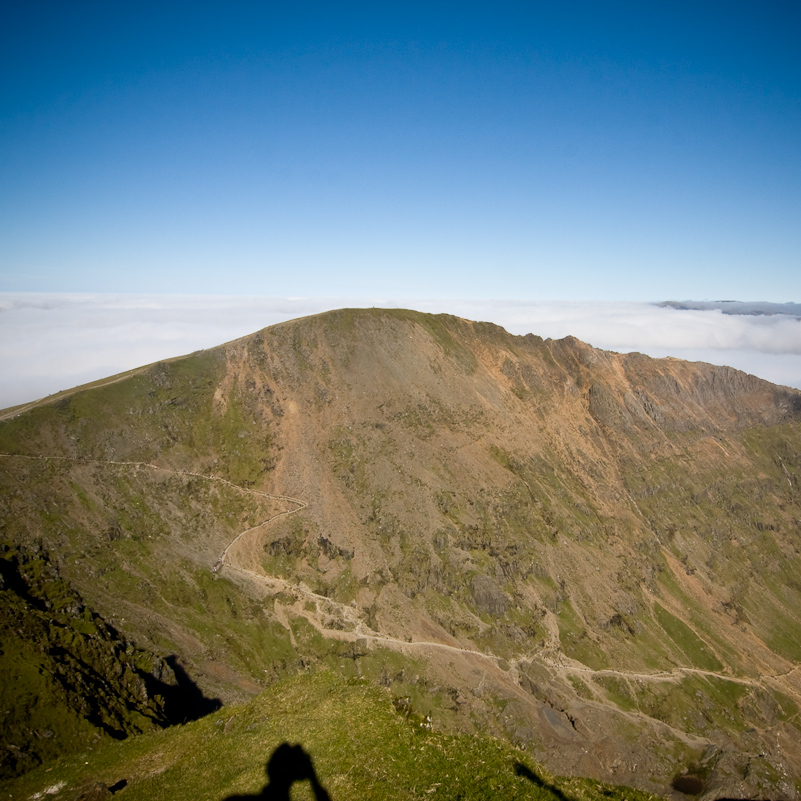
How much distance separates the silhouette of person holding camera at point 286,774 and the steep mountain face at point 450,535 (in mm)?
59933

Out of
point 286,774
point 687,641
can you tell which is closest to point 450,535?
point 687,641

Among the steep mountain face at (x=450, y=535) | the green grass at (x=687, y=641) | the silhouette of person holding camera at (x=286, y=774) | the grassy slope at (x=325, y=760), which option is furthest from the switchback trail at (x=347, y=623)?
the silhouette of person holding camera at (x=286, y=774)

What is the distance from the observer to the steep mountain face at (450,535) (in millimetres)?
86438

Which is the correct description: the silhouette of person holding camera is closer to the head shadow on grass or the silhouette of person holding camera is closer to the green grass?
the head shadow on grass

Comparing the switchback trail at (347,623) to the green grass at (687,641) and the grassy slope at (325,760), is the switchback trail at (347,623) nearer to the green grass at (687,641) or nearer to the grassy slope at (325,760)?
the green grass at (687,641)

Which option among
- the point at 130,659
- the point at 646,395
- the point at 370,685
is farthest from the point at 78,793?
the point at 646,395

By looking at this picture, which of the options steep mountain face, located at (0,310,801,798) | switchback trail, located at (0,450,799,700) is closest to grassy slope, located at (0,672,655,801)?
steep mountain face, located at (0,310,801,798)

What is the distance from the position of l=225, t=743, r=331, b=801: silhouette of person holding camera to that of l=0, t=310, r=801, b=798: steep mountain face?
59933 mm

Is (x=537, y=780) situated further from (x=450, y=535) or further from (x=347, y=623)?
(x=450, y=535)

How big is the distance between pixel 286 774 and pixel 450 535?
3670 inches

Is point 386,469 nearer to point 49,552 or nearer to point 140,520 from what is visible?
point 140,520

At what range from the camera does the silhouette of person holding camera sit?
67.2 ft

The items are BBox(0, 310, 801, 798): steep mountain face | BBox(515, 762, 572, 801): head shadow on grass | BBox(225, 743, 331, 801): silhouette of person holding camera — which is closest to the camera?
BBox(515, 762, 572, 801): head shadow on grass

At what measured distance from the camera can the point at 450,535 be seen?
112062 millimetres
